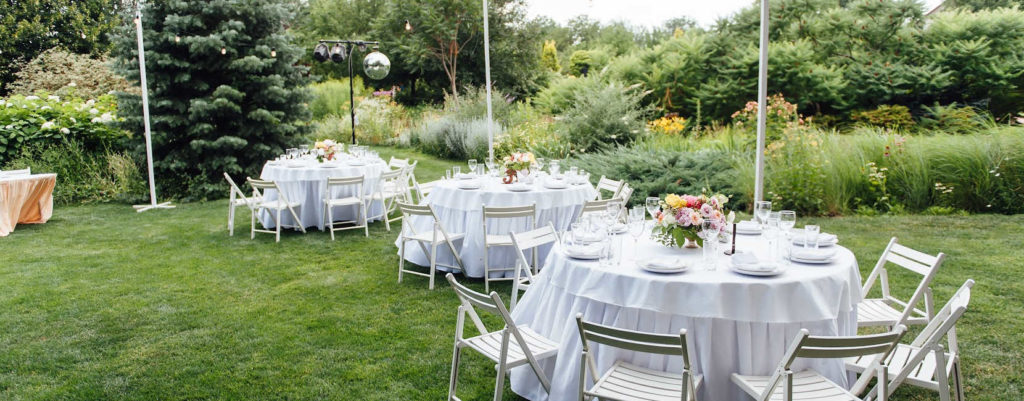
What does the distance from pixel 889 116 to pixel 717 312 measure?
12520mm

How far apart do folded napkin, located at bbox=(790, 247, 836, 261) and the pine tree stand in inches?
395

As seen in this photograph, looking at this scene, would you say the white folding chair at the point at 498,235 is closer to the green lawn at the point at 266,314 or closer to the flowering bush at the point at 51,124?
the green lawn at the point at 266,314

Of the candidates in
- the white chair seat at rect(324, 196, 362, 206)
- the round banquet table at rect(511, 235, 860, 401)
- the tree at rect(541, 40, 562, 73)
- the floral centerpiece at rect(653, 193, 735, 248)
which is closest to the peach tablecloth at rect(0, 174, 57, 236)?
the white chair seat at rect(324, 196, 362, 206)

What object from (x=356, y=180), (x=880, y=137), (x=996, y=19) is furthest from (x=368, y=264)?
(x=996, y=19)

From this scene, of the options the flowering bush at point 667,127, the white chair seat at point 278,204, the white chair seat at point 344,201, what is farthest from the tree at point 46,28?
the flowering bush at point 667,127

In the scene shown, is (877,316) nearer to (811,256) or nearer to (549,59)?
(811,256)

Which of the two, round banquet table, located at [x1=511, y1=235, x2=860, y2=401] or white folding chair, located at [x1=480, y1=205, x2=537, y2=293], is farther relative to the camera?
white folding chair, located at [x1=480, y1=205, x2=537, y2=293]

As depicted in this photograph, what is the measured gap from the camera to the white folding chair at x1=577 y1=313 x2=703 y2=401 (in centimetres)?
259

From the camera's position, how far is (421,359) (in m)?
4.27

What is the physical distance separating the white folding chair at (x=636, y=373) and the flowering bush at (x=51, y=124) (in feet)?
37.0

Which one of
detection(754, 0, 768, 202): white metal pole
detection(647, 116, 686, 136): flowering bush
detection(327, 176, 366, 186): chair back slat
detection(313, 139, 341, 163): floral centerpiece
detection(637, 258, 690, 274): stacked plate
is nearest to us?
detection(637, 258, 690, 274): stacked plate

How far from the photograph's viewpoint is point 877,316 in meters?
3.73

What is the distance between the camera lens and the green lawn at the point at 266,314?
3.95m

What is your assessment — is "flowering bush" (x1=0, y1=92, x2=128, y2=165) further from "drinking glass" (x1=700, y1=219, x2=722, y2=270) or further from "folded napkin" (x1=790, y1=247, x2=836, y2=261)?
"folded napkin" (x1=790, y1=247, x2=836, y2=261)
